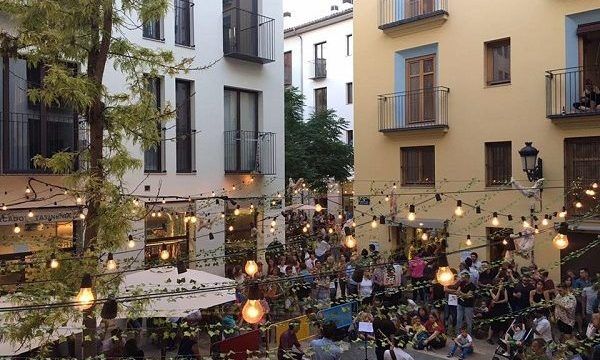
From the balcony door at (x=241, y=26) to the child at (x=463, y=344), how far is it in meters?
10.3

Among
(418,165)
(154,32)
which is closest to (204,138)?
(154,32)

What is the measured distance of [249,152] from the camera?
1836 cm

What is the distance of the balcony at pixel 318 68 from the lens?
3331 centimetres

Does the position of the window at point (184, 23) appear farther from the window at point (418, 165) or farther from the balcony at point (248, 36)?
the window at point (418, 165)

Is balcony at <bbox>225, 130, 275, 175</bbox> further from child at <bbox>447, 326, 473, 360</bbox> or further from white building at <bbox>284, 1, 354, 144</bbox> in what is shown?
white building at <bbox>284, 1, 354, 144</bbox>

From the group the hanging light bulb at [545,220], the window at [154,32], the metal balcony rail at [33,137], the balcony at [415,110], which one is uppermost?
the window at [154,32]

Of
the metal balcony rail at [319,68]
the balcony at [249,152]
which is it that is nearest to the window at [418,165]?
the balcony at [249,152]

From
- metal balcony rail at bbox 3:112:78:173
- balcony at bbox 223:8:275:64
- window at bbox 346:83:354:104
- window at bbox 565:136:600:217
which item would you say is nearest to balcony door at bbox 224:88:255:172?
balcony at bbox 223:8:275:64

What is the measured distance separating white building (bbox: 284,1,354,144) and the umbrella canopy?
21.6m

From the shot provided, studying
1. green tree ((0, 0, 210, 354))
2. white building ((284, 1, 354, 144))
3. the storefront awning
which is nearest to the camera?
green tree ((0, 0, 210, 354))

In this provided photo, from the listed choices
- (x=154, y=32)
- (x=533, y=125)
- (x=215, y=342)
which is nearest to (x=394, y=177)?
(x=533, y=125)

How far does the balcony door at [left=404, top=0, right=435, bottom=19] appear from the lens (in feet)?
59.8

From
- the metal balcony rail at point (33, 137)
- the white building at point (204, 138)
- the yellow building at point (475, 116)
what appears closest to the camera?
the metal balcony rail at point (33, 137)

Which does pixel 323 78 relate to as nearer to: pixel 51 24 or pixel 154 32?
pixel 154 32
